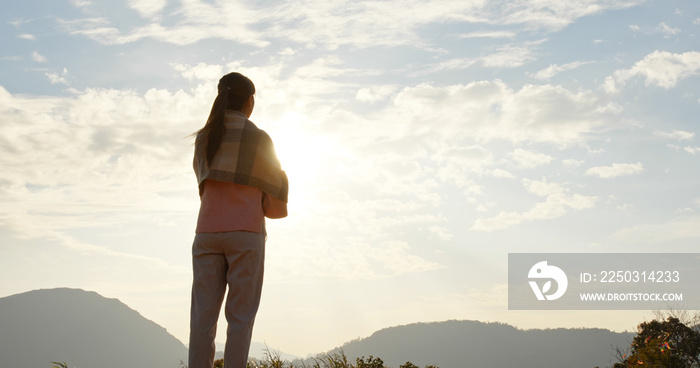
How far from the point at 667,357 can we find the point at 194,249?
33.9 feet

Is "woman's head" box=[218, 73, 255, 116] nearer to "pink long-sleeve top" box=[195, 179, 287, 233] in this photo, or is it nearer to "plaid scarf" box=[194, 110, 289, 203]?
"plaid scarf" box=[194, 110, 289, 203]

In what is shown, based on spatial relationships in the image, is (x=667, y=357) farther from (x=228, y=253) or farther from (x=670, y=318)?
(x=670, y=318)

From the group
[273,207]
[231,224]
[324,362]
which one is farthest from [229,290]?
[324,362]

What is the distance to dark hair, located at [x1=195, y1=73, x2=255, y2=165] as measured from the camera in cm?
420

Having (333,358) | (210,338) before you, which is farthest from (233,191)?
(333,358)

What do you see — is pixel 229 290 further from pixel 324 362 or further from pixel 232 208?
pixel 324 362

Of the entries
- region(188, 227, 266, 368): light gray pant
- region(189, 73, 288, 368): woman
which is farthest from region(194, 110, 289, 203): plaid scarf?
region(188, 227, 266, 368): light gray pant

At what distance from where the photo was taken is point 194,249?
4.11 m

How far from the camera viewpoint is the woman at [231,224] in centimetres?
399

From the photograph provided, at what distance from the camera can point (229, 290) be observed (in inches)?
159

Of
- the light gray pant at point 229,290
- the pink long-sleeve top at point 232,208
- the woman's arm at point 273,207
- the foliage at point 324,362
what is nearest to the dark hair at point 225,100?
the pink long-sleeve top at point 232,208

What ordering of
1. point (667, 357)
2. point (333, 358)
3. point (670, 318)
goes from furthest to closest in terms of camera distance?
1. point (670, 318)
2. point (667, 357)
3. point (333, 358)

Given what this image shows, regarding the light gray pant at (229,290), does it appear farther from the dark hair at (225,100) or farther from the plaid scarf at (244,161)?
the dark hair at (225,100)

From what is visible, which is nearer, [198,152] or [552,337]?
[198,152]
